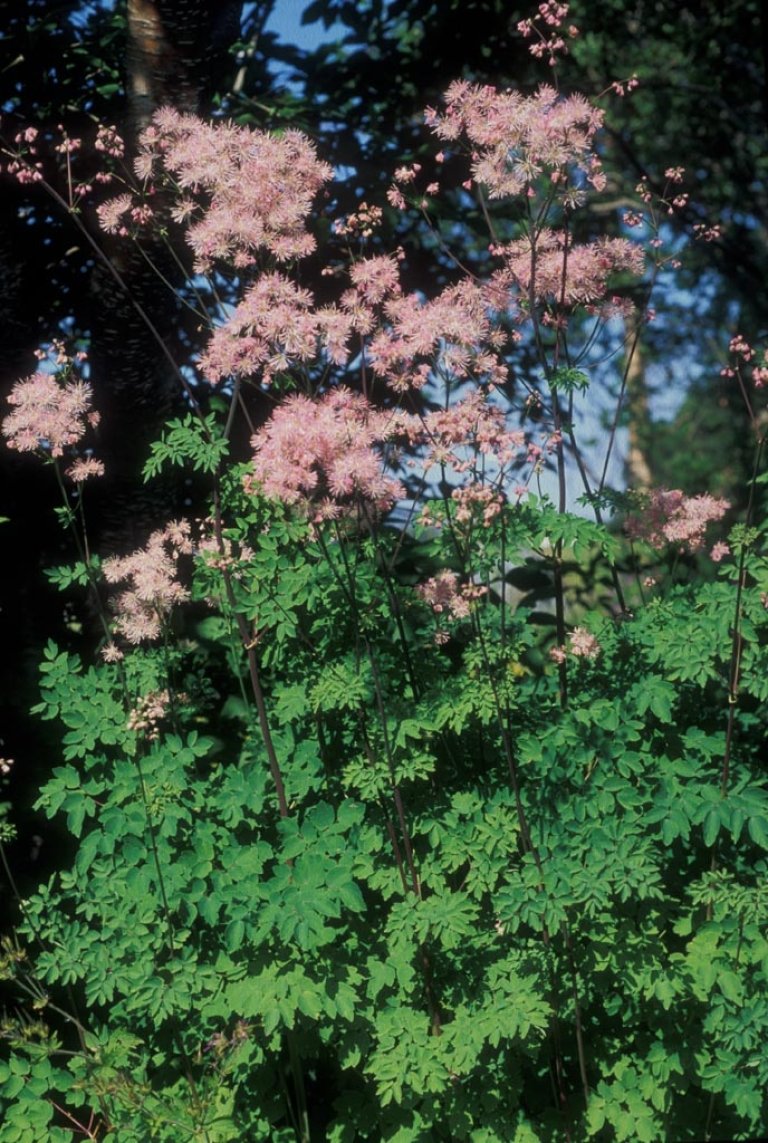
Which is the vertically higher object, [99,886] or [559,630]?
[559,630]

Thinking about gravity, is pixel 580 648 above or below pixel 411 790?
above

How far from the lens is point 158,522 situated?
14.7ft

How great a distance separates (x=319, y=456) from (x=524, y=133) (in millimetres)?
981

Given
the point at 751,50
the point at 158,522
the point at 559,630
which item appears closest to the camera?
the point at 559,630

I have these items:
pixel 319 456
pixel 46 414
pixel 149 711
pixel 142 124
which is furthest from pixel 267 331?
pixel 142 124

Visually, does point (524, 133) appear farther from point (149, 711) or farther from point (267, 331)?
point (149, 711)

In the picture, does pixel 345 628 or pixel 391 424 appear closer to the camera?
pixel 391 424

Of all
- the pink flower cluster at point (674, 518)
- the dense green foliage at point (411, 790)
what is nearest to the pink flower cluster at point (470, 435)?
the dense green foliage at point (411, 790)

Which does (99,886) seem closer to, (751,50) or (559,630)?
(559,630)

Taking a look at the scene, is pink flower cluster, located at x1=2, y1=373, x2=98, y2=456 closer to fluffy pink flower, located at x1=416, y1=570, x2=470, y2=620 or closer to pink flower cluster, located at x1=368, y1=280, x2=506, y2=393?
pink flower cluster, located at x1=368, y1=280, x2=506, y2=393

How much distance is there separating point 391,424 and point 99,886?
4.80 feet

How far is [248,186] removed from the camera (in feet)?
9.54

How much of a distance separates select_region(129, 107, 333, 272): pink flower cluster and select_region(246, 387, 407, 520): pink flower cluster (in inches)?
17.0

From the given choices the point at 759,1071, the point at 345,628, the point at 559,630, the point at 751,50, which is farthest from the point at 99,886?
the point at 751,50
